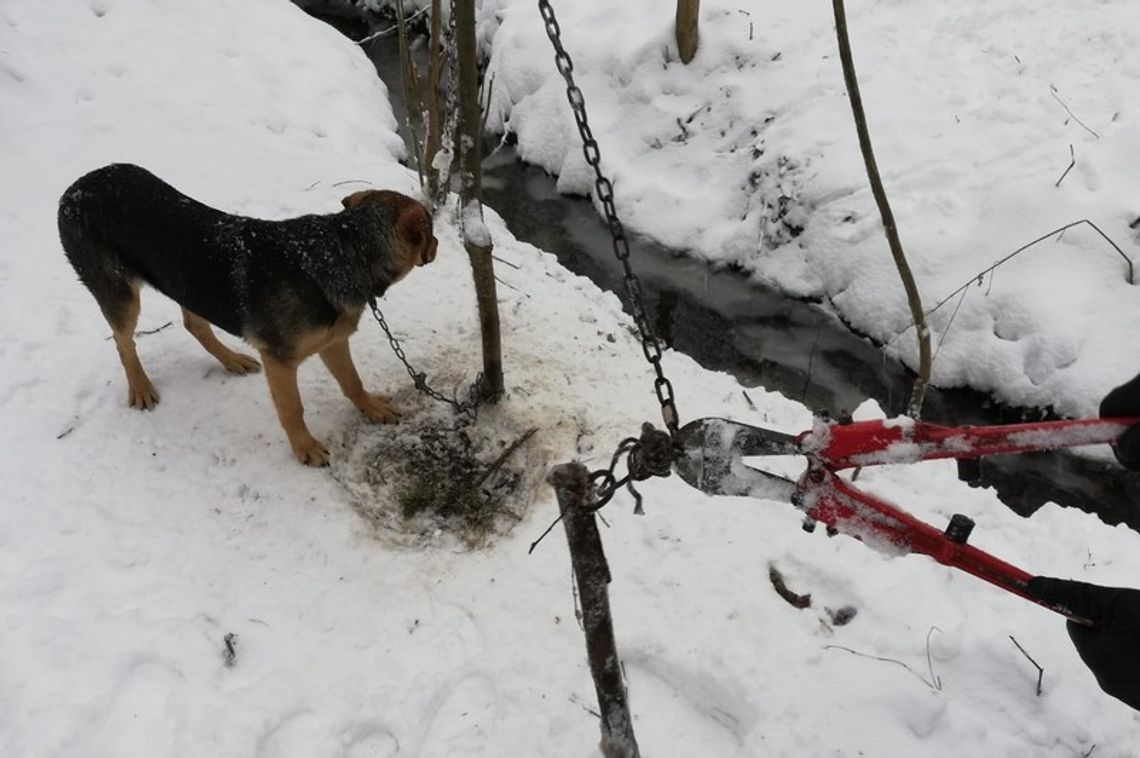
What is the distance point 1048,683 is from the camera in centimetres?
282

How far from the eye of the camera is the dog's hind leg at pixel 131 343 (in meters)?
3.70

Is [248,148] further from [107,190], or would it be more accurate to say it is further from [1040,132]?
[1040,132]

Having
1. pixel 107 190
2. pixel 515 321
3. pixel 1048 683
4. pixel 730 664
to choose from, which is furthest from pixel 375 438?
pixel 1048 683

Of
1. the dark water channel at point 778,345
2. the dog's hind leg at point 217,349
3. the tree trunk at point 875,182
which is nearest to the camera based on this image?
the tree trunk at point 875,182

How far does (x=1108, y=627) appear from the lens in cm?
220

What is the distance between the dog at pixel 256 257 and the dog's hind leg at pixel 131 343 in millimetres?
50

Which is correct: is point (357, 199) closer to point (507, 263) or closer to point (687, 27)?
point (507, 263)

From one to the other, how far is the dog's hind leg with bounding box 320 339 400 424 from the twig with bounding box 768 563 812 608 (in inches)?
84.3

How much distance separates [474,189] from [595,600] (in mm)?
2203

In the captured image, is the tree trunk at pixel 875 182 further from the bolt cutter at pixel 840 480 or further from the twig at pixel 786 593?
the bolt cutter at pixel 840 480

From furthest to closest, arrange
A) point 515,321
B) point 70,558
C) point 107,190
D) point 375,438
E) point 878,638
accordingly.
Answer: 1. point 515,321
2. point 375,438
3. point 107,190
4. point 70,558
5. point 878,638

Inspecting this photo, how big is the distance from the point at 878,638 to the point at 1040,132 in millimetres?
5150

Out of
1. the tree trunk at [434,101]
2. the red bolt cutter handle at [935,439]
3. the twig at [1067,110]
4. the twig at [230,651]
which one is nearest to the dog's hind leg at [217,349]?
the twig at [230,651]

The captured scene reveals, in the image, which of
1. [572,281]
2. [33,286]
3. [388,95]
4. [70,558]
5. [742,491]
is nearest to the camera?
[742,491]
